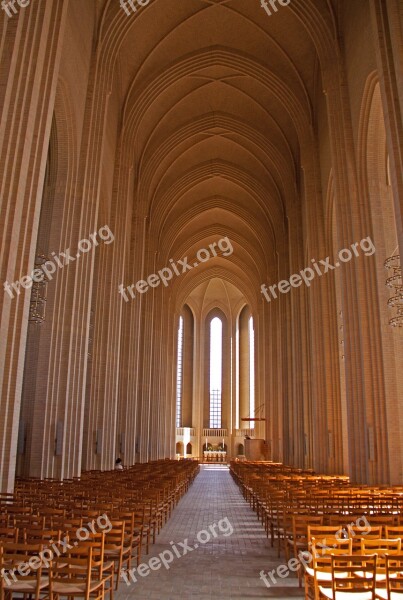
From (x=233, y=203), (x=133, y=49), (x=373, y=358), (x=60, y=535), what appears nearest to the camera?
(x=60, y=535)

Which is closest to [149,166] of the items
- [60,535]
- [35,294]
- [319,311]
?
[319,311]

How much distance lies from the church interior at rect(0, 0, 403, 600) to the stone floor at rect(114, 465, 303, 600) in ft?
0.18

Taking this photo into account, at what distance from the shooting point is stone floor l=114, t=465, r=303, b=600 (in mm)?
6207

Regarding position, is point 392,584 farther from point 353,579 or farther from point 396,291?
point 396,291

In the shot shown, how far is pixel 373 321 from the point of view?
15.3m

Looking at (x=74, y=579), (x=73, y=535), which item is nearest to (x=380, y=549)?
(x=74, y=579)

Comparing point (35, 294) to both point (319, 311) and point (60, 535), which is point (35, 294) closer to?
point (60, 535)

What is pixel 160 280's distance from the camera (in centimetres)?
3650

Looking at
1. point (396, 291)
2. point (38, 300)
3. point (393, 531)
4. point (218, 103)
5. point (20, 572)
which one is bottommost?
point (20, 572)

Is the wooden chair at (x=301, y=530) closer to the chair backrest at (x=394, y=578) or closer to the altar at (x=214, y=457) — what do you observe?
the chair backrest at (x=394, y=578)

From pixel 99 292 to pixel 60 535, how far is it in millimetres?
15932

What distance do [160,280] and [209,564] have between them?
2941cm

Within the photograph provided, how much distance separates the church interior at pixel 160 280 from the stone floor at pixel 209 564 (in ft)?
0.18

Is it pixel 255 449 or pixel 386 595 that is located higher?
pixel 255 449
